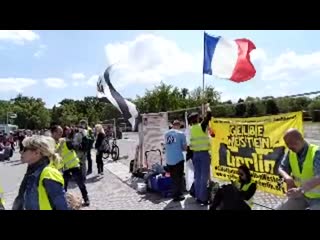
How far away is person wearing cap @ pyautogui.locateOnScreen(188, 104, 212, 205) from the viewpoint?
8523 mm

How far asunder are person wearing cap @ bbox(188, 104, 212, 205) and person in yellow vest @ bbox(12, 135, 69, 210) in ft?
15.9

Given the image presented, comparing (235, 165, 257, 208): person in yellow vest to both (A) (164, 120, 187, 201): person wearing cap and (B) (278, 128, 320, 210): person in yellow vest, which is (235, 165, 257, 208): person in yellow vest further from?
(A) (164, 120, 187, 201): person wearing cap

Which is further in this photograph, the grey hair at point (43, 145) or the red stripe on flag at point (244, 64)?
the red stripe on flag at point (244, 64)

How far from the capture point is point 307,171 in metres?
4.85

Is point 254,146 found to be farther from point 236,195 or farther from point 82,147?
point 82,147

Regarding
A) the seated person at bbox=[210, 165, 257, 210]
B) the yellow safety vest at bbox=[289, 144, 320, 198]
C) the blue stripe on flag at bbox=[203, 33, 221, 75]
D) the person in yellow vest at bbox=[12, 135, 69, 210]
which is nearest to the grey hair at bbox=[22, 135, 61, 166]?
the person in yellow vest at bbox=[12, 135, 69, 210]

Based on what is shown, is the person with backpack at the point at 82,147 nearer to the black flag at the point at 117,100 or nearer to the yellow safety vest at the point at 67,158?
the black flag at the point at 117,100

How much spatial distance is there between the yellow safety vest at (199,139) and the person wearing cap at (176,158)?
0.51 meters

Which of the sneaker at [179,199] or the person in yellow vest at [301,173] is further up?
the person in yellow vest at [301,173]

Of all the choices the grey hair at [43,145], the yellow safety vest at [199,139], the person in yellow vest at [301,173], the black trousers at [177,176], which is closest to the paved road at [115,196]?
the black trousers at [177,176]

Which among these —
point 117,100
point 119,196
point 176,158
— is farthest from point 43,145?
point 117,100

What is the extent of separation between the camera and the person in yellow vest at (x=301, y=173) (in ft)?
15.5
